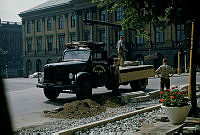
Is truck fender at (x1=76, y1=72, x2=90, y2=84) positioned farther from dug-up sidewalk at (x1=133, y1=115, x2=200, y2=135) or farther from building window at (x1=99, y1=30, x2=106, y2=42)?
building window at (x1=99, y1=30, x2=106, y2=42)

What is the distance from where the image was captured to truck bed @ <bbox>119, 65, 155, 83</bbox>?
15250 millimetres

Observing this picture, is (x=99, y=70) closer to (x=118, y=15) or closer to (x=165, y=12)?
(x=165, y=12)

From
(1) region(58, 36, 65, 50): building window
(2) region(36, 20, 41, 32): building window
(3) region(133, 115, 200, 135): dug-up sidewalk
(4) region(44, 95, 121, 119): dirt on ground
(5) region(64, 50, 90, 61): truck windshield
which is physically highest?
(2) region(36, 20, 41, 32): building window

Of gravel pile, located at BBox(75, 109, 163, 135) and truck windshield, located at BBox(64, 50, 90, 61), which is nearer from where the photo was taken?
gravel pile, located at BBox(75, 109, 163, 135)

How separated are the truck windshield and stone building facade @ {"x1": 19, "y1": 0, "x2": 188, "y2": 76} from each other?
1063 inches

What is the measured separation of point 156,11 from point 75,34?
49994 millimetres

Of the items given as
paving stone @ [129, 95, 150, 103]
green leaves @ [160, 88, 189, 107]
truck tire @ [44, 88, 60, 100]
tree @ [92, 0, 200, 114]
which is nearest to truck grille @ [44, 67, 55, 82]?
truck tire @ [44, 88, 60, 100]

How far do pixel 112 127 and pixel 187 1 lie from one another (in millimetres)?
3796

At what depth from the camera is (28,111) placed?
11.9m

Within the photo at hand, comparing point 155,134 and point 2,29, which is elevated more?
point 2,29

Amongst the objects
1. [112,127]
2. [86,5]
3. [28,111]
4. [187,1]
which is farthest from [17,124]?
[86,5]

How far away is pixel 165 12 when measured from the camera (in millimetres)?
8328

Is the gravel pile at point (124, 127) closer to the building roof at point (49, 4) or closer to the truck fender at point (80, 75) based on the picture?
the truck fender at point (80, 75)

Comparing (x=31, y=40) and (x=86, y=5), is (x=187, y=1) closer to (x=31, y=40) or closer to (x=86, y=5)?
(x=86, y=5)
